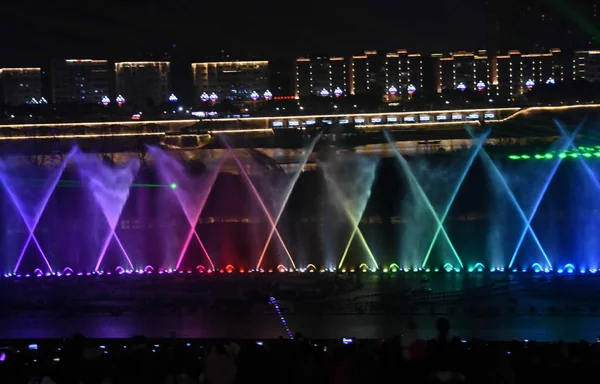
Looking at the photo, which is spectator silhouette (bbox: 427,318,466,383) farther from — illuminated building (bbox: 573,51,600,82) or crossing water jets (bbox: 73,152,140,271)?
illuminated building (bbox: 573,51,600,82)

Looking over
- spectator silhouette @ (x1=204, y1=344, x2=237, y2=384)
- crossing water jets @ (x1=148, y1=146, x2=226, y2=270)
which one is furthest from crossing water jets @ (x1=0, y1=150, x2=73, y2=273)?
spectator silhouette @ (x1=204, y1=344, x2=237, y2=384)

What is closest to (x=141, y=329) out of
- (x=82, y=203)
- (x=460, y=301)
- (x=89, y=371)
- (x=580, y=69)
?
(x=460, y=301)

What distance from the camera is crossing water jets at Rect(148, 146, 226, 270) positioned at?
28153mm

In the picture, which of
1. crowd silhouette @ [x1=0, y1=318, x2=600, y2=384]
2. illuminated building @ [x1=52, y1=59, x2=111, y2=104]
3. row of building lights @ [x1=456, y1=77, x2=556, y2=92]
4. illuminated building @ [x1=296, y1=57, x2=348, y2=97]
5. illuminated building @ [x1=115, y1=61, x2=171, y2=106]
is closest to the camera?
crowd silhouette @ [x1=0, y1=318, x2=600, y2=384]

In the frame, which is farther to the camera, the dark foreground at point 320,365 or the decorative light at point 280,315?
the decorative light at point 280,315

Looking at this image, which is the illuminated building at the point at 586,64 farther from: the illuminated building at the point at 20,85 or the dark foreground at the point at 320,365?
→ the dark foreground at the point at 320,365

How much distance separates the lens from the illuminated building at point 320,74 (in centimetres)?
10575

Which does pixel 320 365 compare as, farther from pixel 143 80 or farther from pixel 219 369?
pixel 143 80

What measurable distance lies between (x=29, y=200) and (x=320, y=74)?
76.0m

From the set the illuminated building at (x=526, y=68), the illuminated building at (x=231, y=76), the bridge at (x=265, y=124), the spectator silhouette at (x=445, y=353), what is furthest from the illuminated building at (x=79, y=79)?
the spectator silhouette at (x=445, y=353)

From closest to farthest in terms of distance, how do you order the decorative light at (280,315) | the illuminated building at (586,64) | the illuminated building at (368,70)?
the decorative light at (280,315) < the illuminated building at (586,64) < the illuminated building at (368,70)

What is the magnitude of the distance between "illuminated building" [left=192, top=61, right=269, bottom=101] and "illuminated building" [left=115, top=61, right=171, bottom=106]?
12.2ft

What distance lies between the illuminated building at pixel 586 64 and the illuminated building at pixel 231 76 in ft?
102

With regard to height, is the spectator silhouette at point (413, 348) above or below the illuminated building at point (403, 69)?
below
